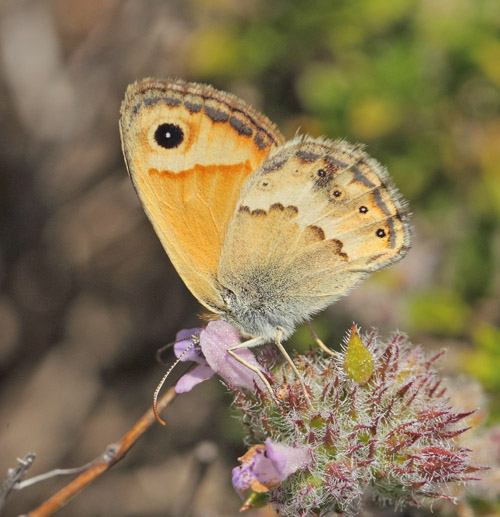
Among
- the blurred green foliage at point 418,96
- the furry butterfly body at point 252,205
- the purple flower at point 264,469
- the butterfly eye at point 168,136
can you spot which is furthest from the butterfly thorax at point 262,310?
the blurred green foliage at point 418,96

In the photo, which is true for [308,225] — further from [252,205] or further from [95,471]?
[95,471]

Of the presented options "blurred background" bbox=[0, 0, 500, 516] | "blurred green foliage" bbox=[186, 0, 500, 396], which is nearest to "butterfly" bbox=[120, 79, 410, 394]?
"blurred background" bbox=[0, 0, 500, 516]

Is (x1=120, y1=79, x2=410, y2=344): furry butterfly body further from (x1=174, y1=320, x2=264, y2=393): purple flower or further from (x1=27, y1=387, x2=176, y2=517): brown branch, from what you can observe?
(x1=27, y1=387, x2=176, y2=517): brown branch

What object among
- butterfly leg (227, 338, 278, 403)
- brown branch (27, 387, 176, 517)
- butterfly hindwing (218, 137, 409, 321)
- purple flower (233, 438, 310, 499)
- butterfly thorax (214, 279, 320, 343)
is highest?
butterfly hindwing (218, 137, 409, 321)

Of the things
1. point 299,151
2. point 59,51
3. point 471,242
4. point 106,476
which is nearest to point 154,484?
point 106,476

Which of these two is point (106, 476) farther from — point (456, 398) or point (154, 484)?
point (456, 398)

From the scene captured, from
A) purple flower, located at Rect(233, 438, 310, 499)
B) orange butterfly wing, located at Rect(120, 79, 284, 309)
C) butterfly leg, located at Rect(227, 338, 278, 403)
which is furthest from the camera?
orange butterfly wing, located at Rect(120, 79, 284, 309)

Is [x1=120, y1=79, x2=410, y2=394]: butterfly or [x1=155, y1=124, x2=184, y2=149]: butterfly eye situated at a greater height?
[x1=155, y1=124, x2=184, y2=149]: butterfly eye
